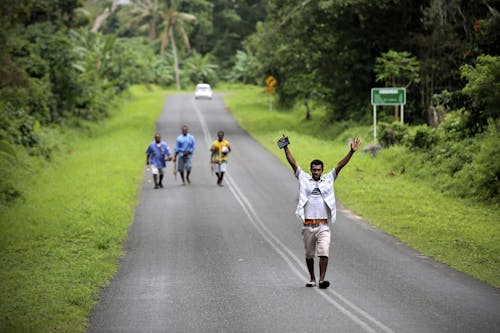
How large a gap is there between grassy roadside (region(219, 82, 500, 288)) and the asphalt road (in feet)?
1.85

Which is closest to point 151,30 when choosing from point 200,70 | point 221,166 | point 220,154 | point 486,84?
point 200,70

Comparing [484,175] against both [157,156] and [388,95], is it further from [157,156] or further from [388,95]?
[157,156]

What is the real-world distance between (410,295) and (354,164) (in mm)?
18089

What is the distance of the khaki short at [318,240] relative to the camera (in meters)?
11.3

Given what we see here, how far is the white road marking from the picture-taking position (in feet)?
31.8

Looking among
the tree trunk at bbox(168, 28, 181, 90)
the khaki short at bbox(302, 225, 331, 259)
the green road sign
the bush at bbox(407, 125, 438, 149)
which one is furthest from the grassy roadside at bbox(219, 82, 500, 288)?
the tree trunk at bbox(168, 28, 181, 90)

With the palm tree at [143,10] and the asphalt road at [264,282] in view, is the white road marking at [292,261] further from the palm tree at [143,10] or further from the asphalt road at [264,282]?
the palm tree at [143,10]

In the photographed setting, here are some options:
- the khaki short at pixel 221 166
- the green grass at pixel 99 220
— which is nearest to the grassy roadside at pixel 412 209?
the green grass at pixel 99 220

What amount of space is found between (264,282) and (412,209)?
887cm

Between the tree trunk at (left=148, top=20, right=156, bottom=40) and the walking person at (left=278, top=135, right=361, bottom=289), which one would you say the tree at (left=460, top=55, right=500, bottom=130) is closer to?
the walking person at (left=278, top=135, right=361, bottom=289)

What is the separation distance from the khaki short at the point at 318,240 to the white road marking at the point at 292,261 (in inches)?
23.6

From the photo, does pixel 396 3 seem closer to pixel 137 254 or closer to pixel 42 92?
pixel 42 92

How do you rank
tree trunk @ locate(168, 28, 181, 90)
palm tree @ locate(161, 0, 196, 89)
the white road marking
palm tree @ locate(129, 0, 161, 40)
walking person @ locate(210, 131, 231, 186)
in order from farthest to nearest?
tree trunk @ locate(168, 28, 181, 90) → palm tree @ locate(161, 0, 196, 89) → palm tree @ locate(129, 0, 161, 40) → walking person @ locate(210, 131, 231, 186) → the white road marking

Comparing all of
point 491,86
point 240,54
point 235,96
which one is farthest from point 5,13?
point 240,54
